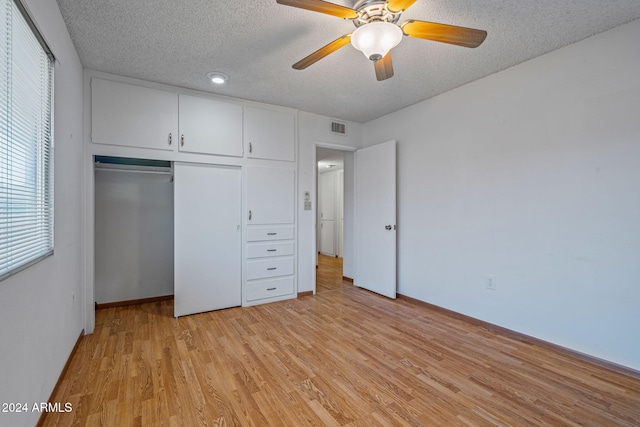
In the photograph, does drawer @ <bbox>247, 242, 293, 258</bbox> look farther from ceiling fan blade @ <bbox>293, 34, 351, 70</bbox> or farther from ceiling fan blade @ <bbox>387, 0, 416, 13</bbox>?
ceiling fan blade @ <bbox>387, 0, 416, 13</bbox>

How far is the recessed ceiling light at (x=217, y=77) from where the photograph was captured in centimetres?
283

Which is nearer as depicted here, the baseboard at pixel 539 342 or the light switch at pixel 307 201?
the baseboard at pixel 539 342

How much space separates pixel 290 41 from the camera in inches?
90.1

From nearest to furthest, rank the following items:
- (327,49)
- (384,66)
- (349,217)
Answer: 1. (327,49)
2. (384,66)
3. (349,217)

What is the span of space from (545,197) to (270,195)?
112 inches

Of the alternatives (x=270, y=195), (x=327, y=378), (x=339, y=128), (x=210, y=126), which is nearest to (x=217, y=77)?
(x=210, y=126)

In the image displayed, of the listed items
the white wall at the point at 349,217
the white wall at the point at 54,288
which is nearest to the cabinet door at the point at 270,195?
the white wall at the point at 349,217

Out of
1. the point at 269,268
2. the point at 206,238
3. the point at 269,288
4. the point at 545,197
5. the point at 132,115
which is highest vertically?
the point at 132,115

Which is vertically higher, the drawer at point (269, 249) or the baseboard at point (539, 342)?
the drawer at point (269, 249)

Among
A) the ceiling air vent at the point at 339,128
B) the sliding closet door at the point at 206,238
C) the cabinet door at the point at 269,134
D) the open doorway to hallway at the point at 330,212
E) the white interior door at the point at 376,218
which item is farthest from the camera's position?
the open doorway to hallway at the point at 330,212

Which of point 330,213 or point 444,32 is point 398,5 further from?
point 330,213

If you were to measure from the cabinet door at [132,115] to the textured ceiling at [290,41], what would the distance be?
16cm

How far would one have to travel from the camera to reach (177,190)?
3146 millimetres

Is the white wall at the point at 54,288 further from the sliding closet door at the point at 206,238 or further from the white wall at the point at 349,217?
the white wall at the point at 349,217
